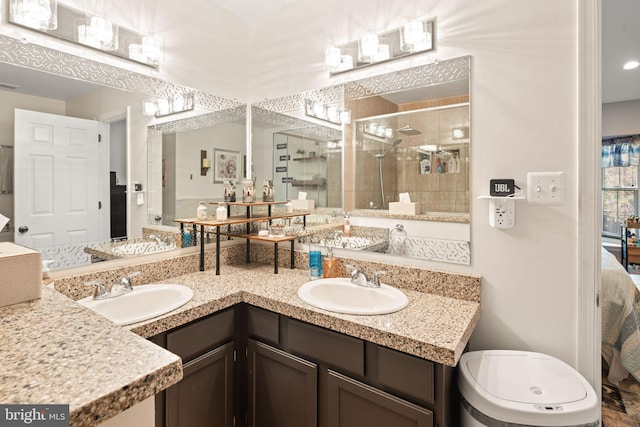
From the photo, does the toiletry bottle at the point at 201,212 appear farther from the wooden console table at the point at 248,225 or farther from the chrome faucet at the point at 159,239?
the chrome faucet at the point at 159,239

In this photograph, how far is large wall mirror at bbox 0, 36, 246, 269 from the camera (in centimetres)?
137

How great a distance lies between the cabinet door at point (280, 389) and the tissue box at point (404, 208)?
33.4 inches

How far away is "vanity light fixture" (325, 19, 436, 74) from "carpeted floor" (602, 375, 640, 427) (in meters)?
2.22

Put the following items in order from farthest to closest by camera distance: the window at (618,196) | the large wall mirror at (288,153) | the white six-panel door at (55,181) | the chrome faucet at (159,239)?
the window at (618,196) < the chrome faucet at (159,239) < the large wall mirror at (288,153) < the white six-panel door at (55,181)

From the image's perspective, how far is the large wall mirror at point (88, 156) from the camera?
1369 millimetres

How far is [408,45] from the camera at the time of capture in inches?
65.2

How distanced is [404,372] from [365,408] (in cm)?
24

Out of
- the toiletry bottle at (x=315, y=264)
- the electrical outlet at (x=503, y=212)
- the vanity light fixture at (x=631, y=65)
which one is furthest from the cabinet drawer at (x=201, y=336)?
the vanity light fixture at (x=631, y=65)

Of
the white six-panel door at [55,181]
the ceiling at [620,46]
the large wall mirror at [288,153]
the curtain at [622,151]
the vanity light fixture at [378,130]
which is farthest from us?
the curtain at [622,151]

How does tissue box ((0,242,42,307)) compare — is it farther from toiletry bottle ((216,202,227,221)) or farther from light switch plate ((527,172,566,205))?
light switch plate ((527,172,566,205))

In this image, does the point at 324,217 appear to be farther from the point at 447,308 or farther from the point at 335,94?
the point at 447,308

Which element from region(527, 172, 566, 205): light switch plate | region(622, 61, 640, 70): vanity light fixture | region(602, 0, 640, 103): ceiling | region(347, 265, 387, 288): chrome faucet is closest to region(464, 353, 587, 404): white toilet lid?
region(347, 265, 387, 288): chrome faucet

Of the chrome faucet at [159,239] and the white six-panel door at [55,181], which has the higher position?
the white six-panel door at [55,181]

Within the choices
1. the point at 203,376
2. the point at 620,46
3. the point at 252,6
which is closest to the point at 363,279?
the point at 203,376
